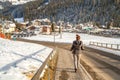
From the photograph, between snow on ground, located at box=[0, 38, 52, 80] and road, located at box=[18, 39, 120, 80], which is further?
road, located at box=[18, 39, 120, 80]

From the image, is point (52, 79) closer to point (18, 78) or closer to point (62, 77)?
point (62, 77)

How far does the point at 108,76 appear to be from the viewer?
51.9 feet

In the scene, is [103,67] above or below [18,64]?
below

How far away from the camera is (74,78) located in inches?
592

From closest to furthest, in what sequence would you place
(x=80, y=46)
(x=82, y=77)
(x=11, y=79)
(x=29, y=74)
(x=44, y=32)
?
(x=11, y=79) → (x=29, y=74) → (x=82, y=77) → (x=80, y=46) → (x=44, y=32)

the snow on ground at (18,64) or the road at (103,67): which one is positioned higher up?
the snow on ground at (18,64)

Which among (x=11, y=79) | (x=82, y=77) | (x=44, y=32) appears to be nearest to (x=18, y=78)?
(x=11, y=79)

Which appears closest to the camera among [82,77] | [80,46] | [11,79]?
[11,79]

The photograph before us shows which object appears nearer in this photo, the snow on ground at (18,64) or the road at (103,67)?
the snow on ground at (18,64)

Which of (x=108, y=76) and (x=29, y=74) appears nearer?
(x=29, y=74)

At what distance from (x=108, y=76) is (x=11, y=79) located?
20.5 feet

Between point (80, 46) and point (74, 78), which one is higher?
point (80, 46)

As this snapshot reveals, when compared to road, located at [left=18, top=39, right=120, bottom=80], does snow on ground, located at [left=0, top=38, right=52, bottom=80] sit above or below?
above

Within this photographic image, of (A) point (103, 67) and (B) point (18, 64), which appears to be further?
(A) point (103, 67)
